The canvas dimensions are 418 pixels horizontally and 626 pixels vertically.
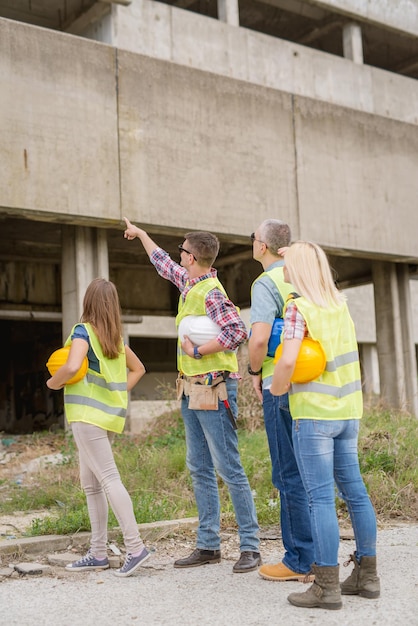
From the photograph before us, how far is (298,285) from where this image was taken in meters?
3.92

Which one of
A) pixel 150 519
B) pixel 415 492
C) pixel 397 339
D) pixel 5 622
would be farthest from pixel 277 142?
pixel 5 622

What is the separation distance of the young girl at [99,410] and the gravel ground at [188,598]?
0.17 meters

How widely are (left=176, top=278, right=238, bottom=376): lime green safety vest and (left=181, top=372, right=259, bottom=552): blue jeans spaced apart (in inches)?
5.3

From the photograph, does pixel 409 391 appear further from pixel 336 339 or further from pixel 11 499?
pixel 336 339

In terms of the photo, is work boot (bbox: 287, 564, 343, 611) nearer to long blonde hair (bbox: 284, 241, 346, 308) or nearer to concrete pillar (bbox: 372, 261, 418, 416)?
long blonde hair (bbox: 284, 241, 346, 308)

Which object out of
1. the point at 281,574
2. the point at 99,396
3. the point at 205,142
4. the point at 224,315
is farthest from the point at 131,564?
the point at 205,142

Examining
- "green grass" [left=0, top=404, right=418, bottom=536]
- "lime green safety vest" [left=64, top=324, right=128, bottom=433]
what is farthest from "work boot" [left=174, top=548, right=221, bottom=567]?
"green grass" [left=0, top=404, right=418, bottom=536]

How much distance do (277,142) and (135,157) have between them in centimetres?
307

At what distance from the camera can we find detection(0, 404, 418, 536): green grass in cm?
604

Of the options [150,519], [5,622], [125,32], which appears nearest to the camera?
[5,622]

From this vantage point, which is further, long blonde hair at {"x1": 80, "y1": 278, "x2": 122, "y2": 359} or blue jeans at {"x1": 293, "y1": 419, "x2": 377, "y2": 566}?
long blonde hair at {"x1": 80, "y1": 278, "x2": 122, "y2": 359}

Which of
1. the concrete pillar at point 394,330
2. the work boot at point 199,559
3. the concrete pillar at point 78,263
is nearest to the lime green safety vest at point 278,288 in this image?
the work boot at point 199,559

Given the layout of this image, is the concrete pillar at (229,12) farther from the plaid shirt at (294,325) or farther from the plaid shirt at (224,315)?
the plaid shirt at (294,325)

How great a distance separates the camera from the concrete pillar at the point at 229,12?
1550 centimetres
